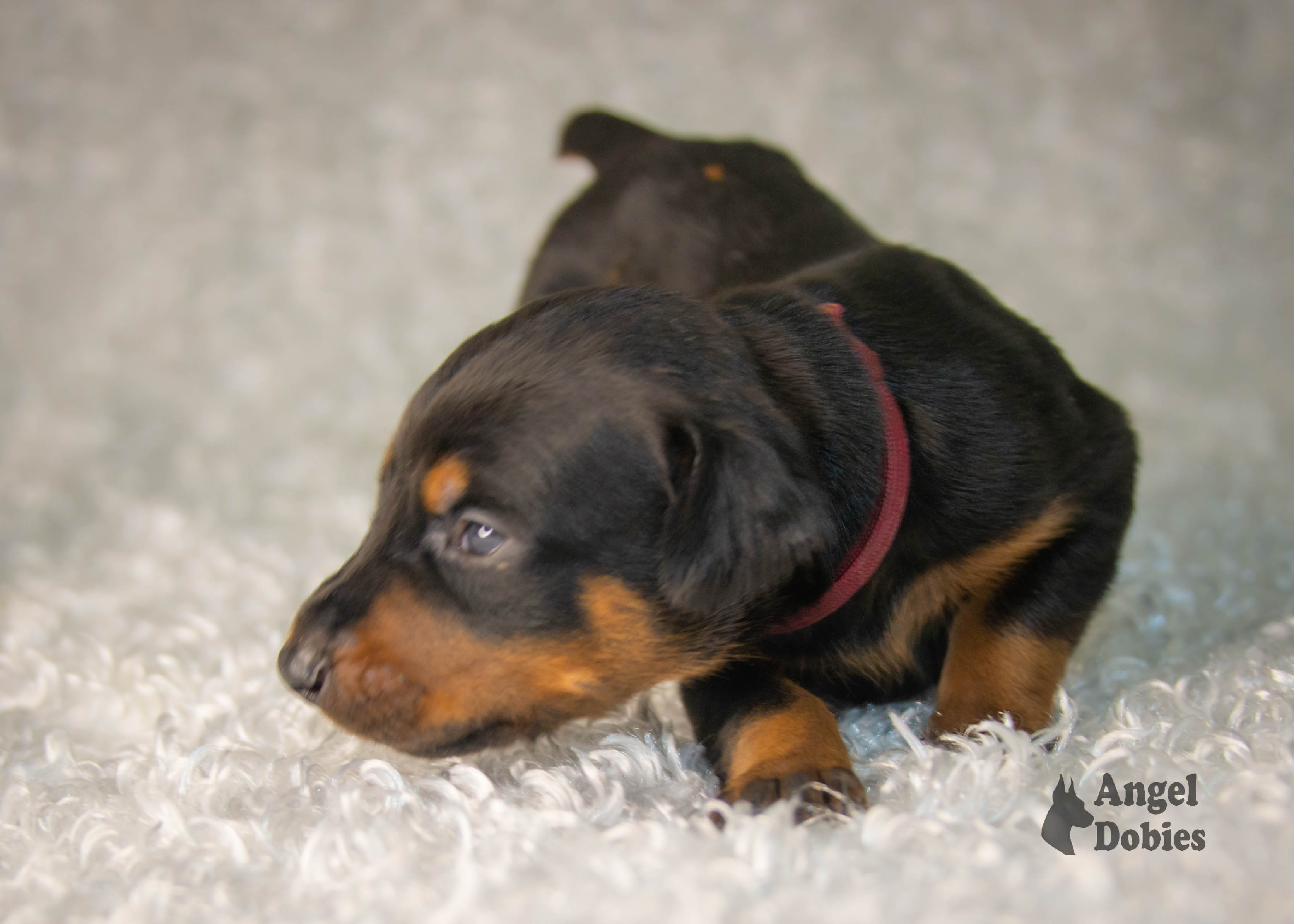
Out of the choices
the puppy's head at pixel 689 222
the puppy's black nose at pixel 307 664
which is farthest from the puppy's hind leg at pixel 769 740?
the puppy's head at pixel 689 222

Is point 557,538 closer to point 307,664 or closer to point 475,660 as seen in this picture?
point 475,660

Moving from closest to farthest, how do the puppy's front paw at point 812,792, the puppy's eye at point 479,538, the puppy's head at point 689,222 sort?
1. the puppy's front paw at point 812,792
2. the puppy's eye at point 479,538
3. the puppy's head at point 689,222

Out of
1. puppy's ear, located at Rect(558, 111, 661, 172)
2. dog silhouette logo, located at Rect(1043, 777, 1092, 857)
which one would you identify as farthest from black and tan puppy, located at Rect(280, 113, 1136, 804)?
puppy's ear, located at Rect(558, 111, 661, 172)

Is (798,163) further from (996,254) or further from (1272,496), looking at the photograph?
(1272,496)

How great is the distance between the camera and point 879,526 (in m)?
2.04

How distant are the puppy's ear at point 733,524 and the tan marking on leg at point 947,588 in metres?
0.43

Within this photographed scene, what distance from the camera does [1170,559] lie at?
3453mm

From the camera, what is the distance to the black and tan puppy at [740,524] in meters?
1.86

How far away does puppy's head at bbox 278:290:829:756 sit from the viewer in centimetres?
182

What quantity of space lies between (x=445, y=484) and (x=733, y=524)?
18.5 inches

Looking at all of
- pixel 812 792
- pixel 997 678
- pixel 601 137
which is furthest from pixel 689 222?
pixel 812 792

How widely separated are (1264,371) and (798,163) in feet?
7.40

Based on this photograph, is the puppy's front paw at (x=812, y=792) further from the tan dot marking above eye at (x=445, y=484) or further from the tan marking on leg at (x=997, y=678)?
the tan dot marking above eye at (x=445, y=484)

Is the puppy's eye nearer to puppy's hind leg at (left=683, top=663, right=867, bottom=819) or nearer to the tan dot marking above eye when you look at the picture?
the tan dot marking above eye
